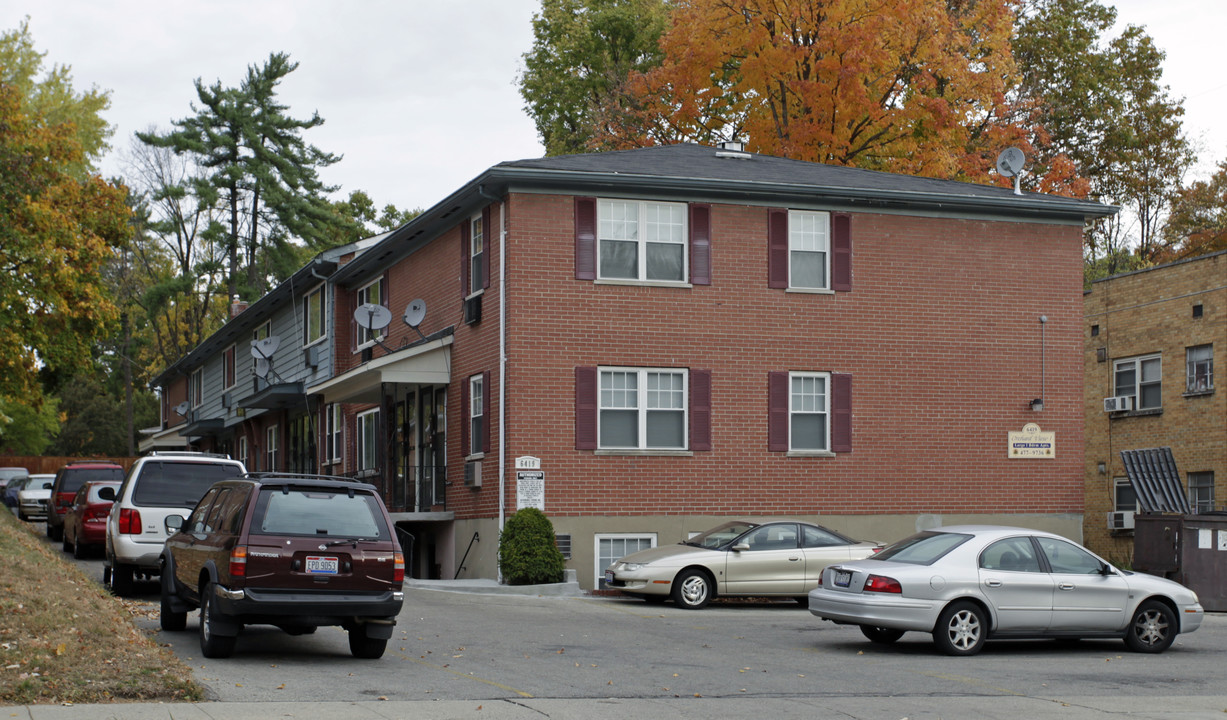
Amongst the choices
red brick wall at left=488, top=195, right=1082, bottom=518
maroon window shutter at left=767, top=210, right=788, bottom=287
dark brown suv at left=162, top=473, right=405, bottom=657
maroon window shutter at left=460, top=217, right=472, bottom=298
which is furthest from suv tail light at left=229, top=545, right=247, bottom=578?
maroon window shutter at left=767, top=210, right=788, bottom=287

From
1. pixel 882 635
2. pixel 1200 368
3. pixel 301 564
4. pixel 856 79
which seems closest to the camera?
pixel 301 564

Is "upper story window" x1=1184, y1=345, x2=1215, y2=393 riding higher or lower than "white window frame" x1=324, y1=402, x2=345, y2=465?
higher

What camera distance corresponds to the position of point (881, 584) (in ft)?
47.8

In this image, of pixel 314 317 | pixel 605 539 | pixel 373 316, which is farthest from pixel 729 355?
pixel 314 317

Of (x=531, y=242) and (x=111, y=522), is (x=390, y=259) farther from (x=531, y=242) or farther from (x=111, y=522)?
(x=111, y=522)

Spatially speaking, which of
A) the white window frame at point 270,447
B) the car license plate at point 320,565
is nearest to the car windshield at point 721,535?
the car license plate at point 320,565

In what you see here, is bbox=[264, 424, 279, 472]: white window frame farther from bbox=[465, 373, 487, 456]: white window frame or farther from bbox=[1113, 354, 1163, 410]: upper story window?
bbox=[1113, 354, 1163, 410]: upper story window

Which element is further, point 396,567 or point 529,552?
point 529,552

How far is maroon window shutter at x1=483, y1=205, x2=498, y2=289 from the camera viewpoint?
81.2ft

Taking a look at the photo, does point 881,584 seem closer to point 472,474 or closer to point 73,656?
point 73,656

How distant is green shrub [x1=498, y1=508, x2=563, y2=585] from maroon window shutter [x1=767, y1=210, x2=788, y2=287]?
6.19 metres

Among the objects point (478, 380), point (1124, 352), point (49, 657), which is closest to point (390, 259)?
point (478, 380)

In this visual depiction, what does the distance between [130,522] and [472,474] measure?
798cm

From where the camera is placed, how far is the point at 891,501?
25.6 m
